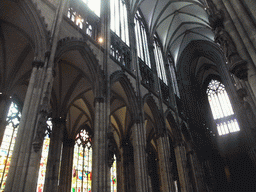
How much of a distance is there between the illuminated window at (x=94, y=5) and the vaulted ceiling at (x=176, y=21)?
14.0 ft

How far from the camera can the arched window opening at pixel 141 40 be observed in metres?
15.5

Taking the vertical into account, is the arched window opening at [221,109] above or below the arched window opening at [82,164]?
above

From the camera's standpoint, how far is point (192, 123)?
20344mm

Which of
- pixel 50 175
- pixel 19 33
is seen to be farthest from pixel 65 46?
pixel 50 175

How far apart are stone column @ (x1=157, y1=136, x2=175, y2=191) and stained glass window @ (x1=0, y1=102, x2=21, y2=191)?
26.8ft

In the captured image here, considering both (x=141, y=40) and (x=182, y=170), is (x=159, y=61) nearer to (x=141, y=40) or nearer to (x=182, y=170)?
(x=141, y=40)

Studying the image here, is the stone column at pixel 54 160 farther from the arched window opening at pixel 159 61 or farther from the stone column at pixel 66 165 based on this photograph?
the arched window opening at pixel 159 61

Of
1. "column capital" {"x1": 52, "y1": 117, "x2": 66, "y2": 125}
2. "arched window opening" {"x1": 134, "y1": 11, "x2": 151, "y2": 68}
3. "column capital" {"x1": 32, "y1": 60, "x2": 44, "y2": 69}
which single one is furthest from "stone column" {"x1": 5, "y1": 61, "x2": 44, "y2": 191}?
"arched window opening" {"x1": 134, "y1": 11, "x2": 151, "y2": 68}

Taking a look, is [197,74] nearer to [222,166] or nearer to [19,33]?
[222,166]

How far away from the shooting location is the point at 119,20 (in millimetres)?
13922

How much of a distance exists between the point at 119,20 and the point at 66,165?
393 inches

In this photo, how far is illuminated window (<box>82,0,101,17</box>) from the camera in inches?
453

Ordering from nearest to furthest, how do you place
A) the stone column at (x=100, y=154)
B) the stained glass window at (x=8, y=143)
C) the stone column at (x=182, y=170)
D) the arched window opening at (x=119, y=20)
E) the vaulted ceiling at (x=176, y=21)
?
the stone column at (x=100, y=154)
the stained glass window at (x=8, y=143)
the arched window opening at (x=119, y=20)
the stone column at (x=182, y=170)
the vaulted ceiling at (x=176, y=21)

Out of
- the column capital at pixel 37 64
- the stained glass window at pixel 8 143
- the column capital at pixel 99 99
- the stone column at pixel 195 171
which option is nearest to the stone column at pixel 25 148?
the column capital at pixel 37 64
